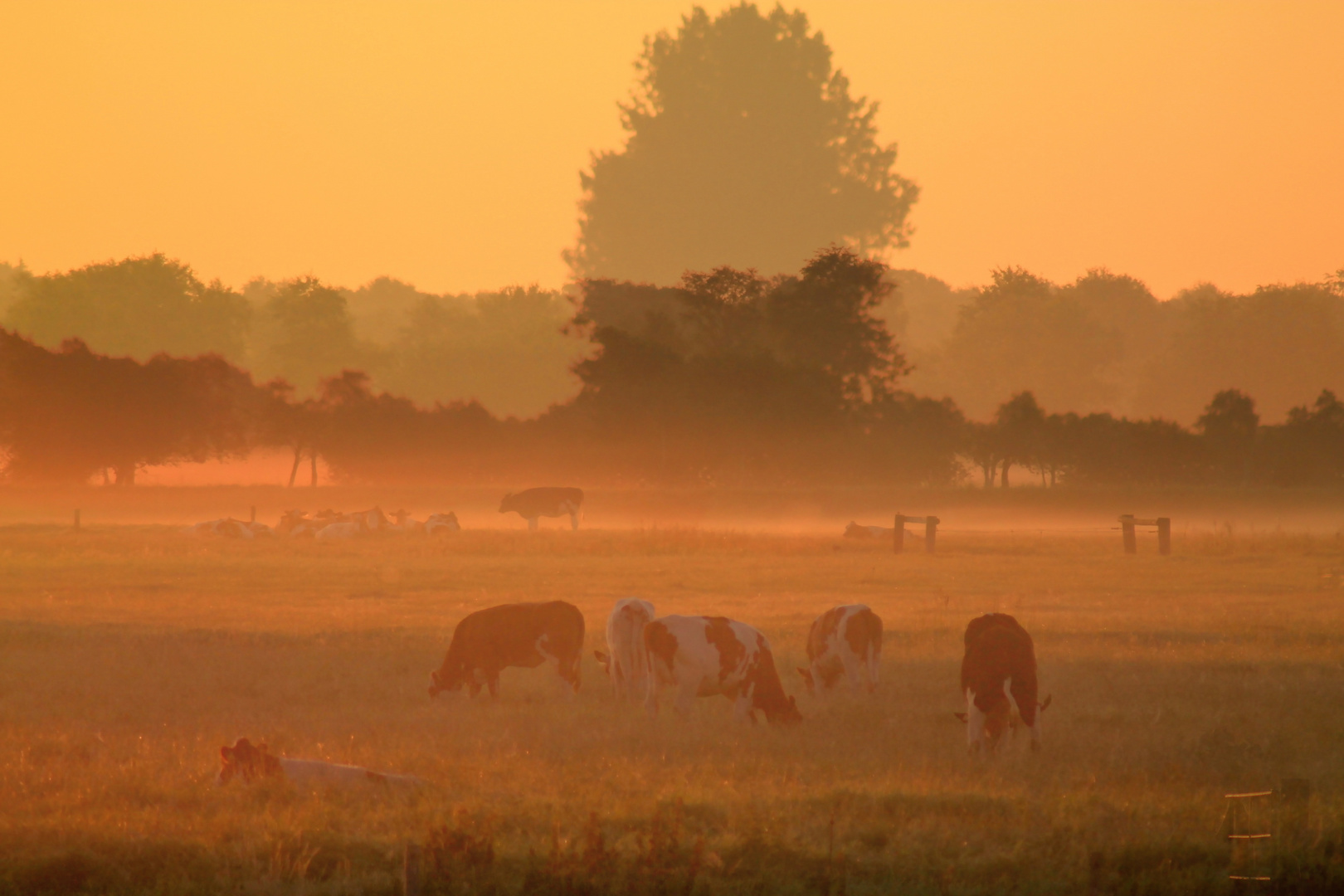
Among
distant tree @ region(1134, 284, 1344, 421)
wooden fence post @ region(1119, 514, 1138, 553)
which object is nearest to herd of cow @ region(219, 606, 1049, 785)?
wooden fence post @ region(1119, 514, 1138, 553)

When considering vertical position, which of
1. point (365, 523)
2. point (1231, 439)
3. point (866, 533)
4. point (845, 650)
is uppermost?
point (1231, 439)

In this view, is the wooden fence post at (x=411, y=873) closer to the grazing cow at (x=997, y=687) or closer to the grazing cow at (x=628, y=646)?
the grazing cow at (x=997, y=687)

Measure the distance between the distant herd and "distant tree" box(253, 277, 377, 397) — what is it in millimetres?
72751

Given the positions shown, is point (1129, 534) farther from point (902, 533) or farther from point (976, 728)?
point (976, 728)

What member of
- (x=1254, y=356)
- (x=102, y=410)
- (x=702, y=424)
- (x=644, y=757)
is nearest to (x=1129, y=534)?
(x=644, y=757)

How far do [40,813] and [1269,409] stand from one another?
88.5 m

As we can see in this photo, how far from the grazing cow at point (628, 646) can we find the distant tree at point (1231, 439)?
44.4 m

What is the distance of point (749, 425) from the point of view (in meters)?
54.9

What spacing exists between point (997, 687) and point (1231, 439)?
46.3 metres

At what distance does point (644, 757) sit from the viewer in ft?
32.8

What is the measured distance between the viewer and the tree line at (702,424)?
5262cm

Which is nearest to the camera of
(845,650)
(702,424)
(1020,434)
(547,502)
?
(845,650)

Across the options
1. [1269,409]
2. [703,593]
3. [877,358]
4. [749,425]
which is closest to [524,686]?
[703,593]

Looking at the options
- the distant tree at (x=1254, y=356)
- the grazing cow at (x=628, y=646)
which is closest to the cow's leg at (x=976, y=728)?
the grazing cow at (x=628, y=646)
